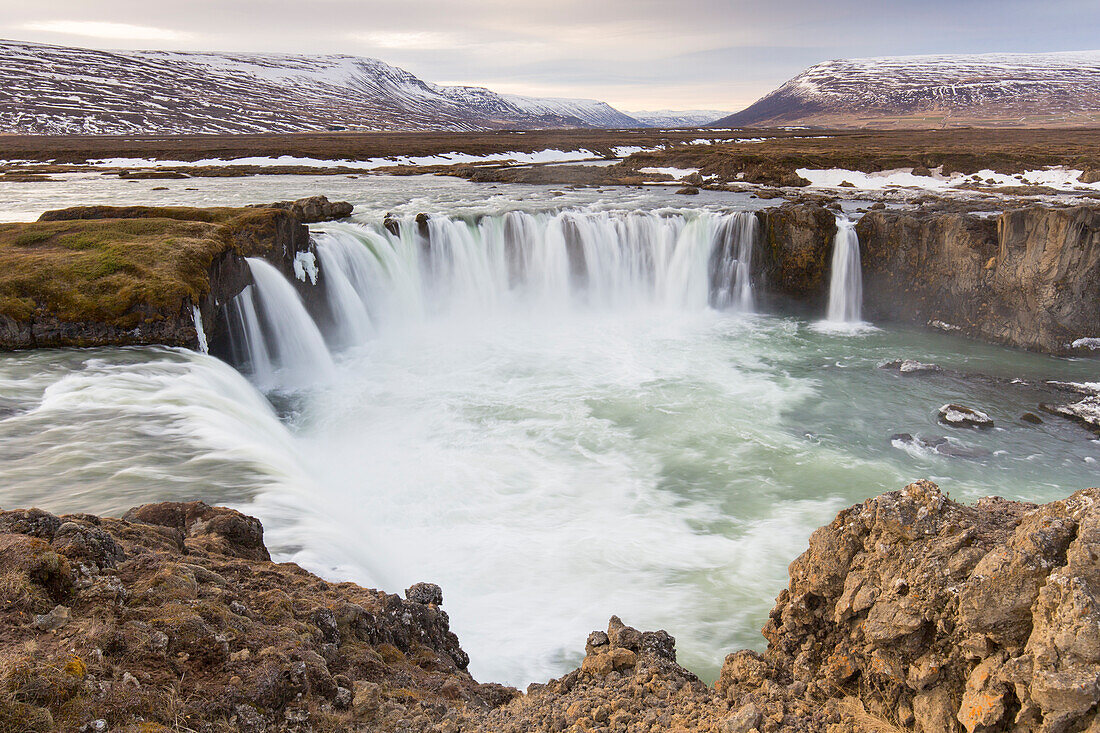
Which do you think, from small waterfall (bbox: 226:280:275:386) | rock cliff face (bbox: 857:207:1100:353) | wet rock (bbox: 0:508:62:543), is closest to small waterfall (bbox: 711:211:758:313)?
rock cliff face (bbox: 857:207:1100:353)

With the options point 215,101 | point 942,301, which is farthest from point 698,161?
point 215,101

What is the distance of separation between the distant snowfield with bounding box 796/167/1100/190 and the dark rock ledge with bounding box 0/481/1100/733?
39621 millimetres

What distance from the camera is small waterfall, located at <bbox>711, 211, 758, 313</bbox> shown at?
26.2 meters

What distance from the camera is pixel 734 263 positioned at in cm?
2648

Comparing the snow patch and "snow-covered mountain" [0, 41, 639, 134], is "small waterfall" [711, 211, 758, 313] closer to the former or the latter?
the snow patch

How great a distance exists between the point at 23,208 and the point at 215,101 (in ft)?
511

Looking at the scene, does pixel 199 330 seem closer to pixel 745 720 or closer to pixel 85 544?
pixel 85 544

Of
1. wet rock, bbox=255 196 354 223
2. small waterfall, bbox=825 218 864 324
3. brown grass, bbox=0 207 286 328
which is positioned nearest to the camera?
brown grass, bbox=0 207 286 328

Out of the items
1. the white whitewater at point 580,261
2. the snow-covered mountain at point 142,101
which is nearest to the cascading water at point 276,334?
the white whitewater at point 580,261

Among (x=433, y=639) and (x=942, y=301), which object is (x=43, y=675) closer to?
(x=433, y=639)

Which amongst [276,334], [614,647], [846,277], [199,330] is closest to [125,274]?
[199,330]

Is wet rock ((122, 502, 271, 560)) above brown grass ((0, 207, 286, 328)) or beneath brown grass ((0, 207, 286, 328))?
beneath

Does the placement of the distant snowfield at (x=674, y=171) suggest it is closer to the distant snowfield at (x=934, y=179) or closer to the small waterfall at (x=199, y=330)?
the distant snowfield at (x=934, y=179)

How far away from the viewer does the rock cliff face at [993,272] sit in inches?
789
